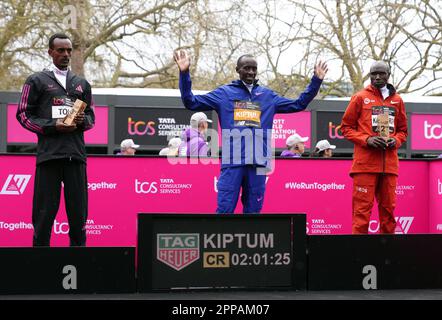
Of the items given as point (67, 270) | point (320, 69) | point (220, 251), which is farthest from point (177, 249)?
point (320, 69)

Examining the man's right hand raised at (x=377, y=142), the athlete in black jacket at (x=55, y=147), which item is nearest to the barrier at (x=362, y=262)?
the man's right hand raised at (x=377, y=142)

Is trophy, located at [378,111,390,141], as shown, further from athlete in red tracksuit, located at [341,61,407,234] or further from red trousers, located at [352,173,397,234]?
red trousers, located at [352,173,397,234]

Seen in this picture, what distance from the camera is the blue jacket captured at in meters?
6.79

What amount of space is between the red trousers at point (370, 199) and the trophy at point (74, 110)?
2805 mm

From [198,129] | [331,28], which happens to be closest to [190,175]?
[198,129]

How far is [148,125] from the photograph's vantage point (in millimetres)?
14953

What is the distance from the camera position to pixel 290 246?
5.72 metres

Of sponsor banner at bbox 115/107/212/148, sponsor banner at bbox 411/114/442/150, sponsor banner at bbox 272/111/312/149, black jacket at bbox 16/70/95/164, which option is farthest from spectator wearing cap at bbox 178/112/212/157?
sponsor banner at bbox 411/114/442/150

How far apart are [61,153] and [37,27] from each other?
640 inches

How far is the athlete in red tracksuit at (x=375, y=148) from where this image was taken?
7324mm

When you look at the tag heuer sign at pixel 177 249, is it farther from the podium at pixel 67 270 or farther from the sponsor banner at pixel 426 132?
the sponsor banner at pixel 426 132

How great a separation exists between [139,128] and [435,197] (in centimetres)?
712

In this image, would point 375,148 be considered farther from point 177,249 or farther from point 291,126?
point 291,126
